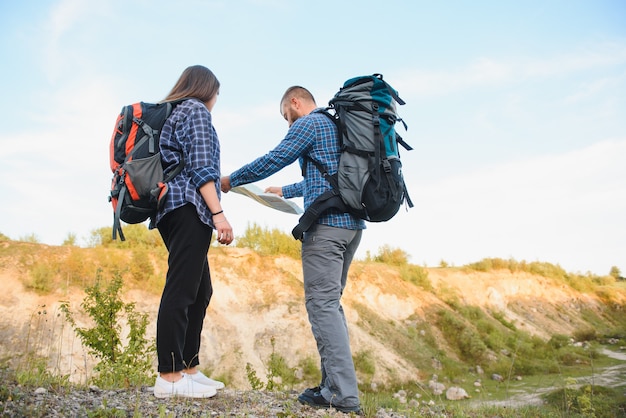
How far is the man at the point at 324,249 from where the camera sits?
11.1ft

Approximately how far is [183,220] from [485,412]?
3.90m

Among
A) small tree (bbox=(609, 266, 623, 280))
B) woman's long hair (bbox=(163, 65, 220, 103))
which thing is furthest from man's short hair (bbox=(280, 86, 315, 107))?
small tree (bbox=(609, 266, 623, 280))

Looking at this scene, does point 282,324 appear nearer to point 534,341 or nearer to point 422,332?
Result: point 422,332

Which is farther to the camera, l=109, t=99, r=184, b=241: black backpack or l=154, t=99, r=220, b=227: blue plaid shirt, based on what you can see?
l=154, t=99, r=220, b=227: blue plaid shirt

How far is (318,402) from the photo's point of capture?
3506 mm

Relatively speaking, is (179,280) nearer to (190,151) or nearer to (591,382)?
(190,151)

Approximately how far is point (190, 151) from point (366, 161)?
1261 mm

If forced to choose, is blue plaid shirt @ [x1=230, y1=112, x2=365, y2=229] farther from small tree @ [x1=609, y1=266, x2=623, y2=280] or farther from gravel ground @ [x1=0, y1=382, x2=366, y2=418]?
small tree @ [x1=609, y1=266, x2=623, y2=280]

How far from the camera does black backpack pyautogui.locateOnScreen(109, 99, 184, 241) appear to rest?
9.78ft

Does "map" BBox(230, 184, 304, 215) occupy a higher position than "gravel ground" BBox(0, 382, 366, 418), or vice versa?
"map" BBox(230, 184, 304, 215)

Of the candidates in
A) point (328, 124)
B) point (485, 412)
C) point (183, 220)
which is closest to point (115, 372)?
point (183, 220)

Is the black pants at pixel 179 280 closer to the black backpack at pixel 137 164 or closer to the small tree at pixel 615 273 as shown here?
the black backpack at pixel 137 164

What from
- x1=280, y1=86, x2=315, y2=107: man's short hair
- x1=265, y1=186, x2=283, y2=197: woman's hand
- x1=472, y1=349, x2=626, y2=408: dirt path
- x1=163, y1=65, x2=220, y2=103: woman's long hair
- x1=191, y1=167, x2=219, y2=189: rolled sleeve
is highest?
x1=280, y1=86, x2=315, y2=107: man's short hair

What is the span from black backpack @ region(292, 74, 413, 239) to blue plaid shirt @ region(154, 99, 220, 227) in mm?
767
